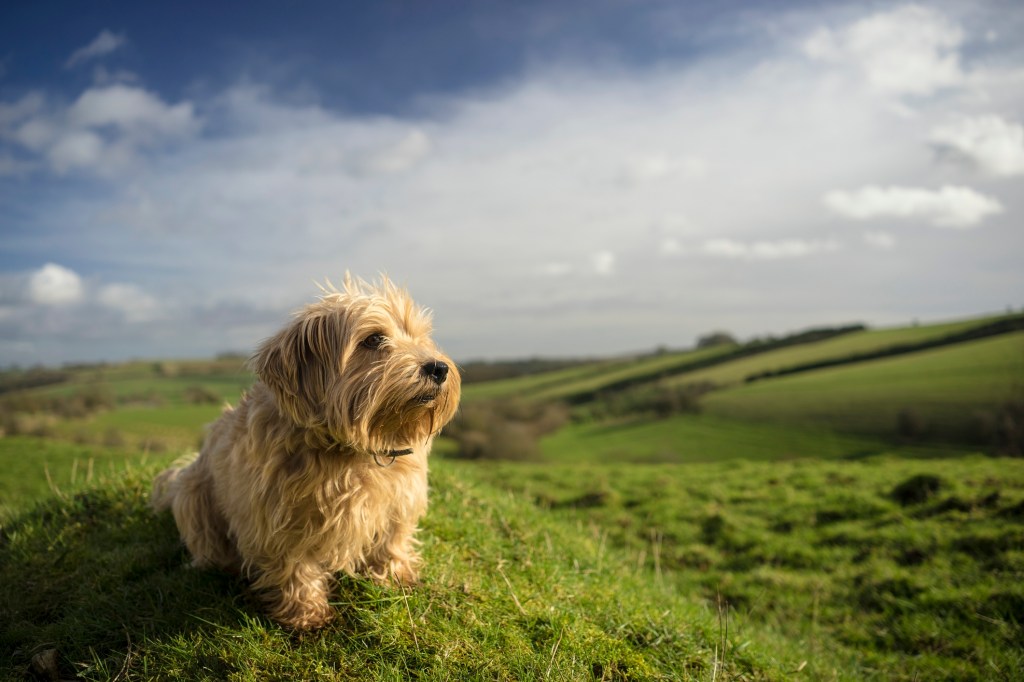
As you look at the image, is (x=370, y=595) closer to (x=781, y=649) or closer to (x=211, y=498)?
(x=211, y=498)

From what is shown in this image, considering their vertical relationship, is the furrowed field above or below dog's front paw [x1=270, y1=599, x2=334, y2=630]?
below

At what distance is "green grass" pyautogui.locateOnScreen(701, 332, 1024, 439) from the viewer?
34.6 meters

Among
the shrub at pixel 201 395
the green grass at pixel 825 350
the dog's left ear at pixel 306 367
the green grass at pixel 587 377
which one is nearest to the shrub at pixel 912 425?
the green grass at pixel 825 350

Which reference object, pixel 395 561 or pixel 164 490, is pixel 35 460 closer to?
pixel 164 490

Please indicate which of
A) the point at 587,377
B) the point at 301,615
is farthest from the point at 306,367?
the point at 587,377

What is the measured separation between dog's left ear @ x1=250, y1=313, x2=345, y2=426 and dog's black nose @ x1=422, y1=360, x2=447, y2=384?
630 millimetres

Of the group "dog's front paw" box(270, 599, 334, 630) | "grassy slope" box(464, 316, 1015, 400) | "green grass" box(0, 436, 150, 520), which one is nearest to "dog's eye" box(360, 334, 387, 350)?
A: "dog's front paw" box(270, 599, 334, 630)

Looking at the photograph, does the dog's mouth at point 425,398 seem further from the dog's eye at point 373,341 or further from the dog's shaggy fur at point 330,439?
the dog's eye at point 373,341

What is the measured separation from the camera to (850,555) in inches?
407

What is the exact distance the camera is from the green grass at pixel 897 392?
34625mm

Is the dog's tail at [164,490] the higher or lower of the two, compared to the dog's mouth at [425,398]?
lower

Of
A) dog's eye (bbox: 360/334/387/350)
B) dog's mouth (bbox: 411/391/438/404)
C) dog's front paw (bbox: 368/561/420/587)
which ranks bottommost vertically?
dog's front paw (bbox: 368/561/420/587)

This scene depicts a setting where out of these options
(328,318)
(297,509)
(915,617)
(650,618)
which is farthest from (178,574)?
(915,617)

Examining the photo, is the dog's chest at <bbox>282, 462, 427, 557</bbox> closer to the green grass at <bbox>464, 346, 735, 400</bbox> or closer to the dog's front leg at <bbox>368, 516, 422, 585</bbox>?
the dog's front leg at <bbox>368, 516, 422, 585</bbox>
